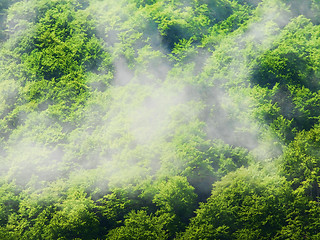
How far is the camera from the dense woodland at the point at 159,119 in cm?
3969

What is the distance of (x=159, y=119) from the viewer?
1773 inches

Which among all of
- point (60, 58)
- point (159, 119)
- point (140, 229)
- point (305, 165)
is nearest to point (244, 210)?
point (305, 165)

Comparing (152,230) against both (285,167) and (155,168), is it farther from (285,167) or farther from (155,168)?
(285,167)

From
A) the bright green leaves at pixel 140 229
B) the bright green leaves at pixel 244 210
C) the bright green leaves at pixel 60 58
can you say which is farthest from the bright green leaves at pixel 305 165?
the bright green leaves at pixel 60 58

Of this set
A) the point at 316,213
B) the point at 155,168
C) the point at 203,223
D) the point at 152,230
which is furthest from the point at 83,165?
the point at 316,213

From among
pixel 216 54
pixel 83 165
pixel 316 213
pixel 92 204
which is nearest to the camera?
pixel 316 213

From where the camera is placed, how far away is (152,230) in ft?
128

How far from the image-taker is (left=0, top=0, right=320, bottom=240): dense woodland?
39.7 m

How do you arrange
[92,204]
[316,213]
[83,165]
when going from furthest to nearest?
[83,165] < [92,204] < [316,213]

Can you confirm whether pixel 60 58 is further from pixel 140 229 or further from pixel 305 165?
pixel 305 165

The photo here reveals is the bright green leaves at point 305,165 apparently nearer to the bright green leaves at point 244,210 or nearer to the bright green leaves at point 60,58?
the bright green leaves at point 244,210

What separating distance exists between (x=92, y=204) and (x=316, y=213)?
19.6 metres

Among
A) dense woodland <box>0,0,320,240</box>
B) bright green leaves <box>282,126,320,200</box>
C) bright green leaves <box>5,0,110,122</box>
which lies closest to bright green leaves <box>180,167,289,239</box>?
dense woodland <box>0,0,320,240</box>

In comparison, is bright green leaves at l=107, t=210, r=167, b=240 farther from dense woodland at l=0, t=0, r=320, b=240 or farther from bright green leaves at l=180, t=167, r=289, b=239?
bright green leaves at l=180, t=167, r=289, b=239
